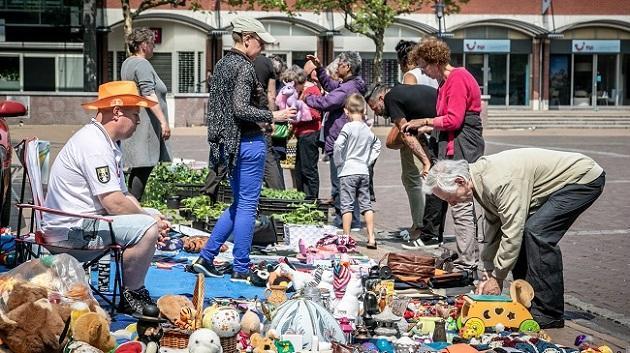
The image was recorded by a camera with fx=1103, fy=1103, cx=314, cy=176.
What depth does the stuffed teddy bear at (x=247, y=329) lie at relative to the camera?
248 inches

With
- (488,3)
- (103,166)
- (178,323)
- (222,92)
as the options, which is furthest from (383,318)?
(488,3)

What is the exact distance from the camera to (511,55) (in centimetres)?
5462

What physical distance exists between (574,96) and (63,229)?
5055 cm

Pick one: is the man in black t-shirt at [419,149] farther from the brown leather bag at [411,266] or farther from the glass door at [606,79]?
the glass door at [606,79]

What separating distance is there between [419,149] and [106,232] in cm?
434

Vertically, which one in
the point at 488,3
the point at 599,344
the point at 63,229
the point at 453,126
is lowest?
the point at 599,344

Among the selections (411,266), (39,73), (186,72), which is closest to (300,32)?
(186,72)

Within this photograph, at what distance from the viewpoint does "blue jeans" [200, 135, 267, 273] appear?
28.5 ft

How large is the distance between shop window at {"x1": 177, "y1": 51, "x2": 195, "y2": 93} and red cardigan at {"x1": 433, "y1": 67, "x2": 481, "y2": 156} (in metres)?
40.2

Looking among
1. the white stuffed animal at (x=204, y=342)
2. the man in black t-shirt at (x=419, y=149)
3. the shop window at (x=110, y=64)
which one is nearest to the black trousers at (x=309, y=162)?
the man in black t-shirt at (x=419, y=149)

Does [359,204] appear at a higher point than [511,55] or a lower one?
lower

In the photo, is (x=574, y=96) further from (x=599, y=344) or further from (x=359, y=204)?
(x=599, y=344)

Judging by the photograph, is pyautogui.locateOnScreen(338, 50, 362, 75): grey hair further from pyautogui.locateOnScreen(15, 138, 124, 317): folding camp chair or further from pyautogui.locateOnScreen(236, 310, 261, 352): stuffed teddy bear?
pyautogui.locateOnScreen(236, 310, 261, 352): stuffed teddy bear

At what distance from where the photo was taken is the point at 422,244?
11172mm
